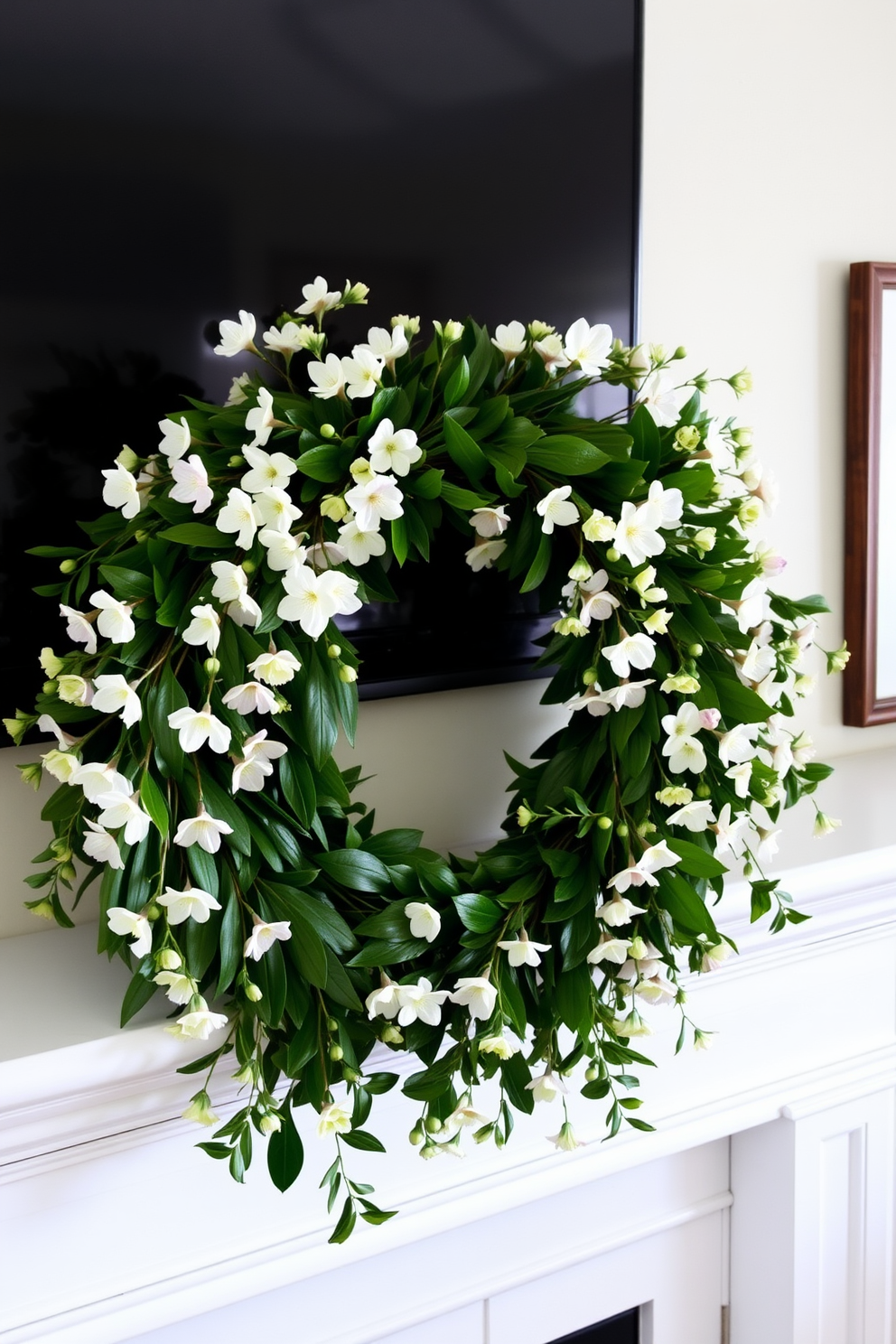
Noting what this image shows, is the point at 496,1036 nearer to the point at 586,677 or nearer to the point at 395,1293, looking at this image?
the point at 586,677

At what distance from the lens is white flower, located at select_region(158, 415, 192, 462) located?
0.77 metres

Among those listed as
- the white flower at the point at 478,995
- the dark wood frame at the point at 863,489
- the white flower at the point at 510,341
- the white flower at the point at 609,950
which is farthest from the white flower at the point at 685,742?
the dark wood frame at the point at 863,489

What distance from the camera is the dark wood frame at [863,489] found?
4.62ft

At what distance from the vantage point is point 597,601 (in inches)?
33.0

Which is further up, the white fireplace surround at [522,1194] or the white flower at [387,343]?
the white flower at [387,343]

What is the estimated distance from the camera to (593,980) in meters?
0.89

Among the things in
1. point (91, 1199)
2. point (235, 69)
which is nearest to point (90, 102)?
point (235, 69)

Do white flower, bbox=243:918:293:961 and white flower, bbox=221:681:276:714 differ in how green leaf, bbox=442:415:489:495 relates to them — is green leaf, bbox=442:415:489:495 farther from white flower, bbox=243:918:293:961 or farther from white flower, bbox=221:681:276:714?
white flower, bbox=243:918:293:961

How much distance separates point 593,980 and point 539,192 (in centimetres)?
75

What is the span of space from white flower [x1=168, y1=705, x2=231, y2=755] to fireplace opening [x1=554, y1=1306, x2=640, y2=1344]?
92 centimetres

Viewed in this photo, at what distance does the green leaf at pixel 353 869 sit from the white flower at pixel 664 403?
41 centimetres

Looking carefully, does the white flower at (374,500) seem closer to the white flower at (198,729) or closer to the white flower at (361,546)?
the white flower at (361,546)

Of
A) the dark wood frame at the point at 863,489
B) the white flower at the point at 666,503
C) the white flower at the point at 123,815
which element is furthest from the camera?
the dark wood frame at the point at 863,489

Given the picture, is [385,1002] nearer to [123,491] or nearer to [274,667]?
[274,667]
